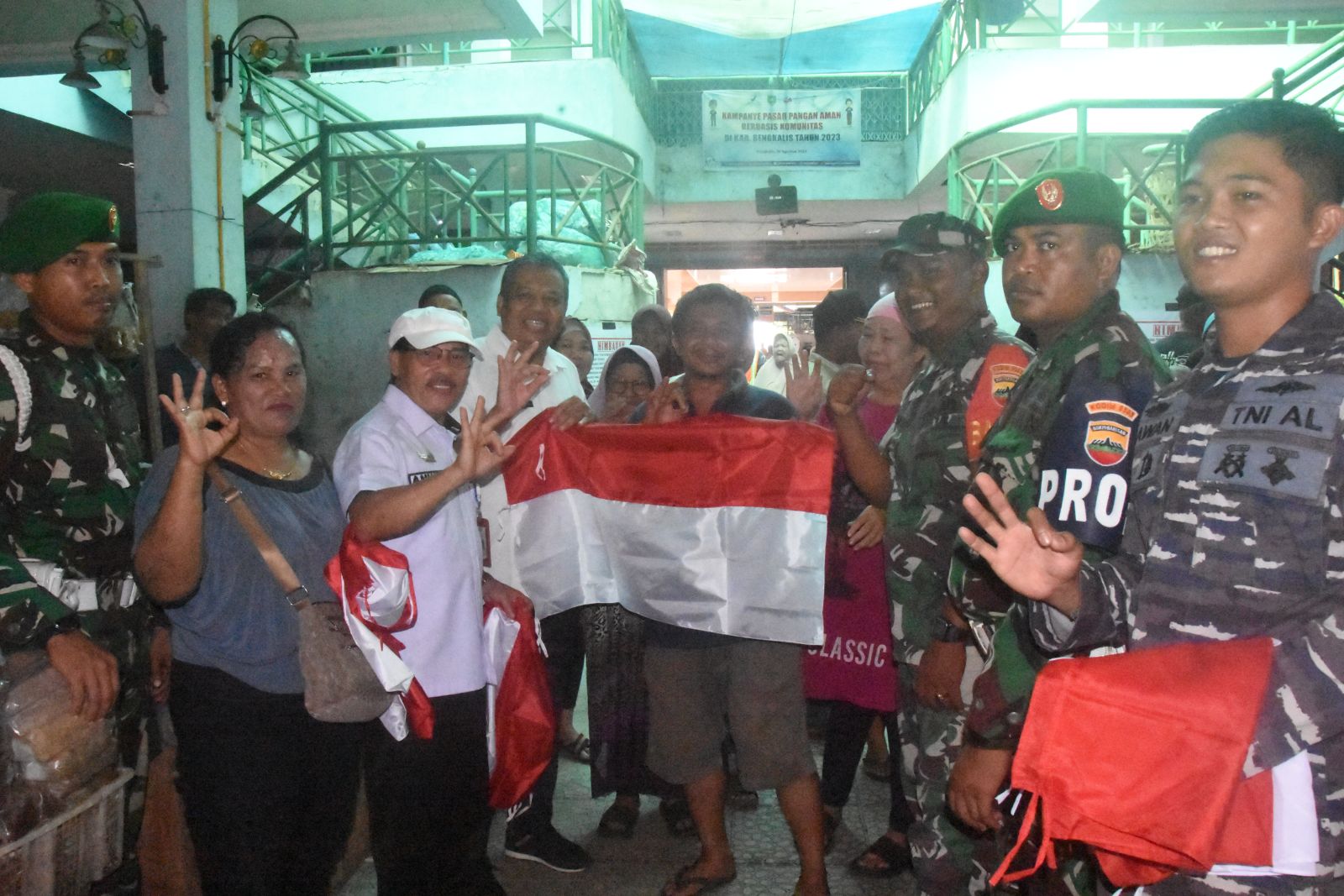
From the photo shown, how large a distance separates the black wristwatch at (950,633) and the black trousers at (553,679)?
1373 millimetres

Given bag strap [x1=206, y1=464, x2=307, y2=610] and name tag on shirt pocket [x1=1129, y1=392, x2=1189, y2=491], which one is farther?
bag strap [x1=206, y1=464, x2=307, y2=610]

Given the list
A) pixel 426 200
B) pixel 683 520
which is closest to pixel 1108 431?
pixel 683 520

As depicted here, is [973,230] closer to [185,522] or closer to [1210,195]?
[1210,195]

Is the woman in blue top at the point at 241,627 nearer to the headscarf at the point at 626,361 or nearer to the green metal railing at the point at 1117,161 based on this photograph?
the headscarf at the point at 626,361

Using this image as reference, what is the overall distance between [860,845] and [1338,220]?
105 inches

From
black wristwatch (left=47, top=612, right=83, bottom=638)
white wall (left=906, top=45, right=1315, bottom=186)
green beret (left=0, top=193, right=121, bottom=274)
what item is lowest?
black wristwatch (left=47, top=612, right=83, bottom=638)

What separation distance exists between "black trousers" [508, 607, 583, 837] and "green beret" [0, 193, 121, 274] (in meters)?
1.78

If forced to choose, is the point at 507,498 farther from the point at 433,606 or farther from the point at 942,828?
the point at 942,828

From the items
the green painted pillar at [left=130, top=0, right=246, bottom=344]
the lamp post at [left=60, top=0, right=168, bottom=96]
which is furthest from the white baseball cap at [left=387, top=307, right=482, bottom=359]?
the lamp post at [left=60, top=0, right=168, bottom=96]

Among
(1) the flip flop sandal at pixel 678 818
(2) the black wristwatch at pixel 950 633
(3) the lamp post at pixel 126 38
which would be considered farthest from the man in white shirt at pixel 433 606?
(3) the lamp post at pixel 126 38

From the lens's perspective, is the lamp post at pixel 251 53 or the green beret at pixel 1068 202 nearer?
the green beret at pixel 1068 202

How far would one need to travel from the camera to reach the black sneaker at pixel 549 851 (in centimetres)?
333

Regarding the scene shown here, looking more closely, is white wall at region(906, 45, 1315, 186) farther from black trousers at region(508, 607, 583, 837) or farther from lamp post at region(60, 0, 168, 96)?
black trousers at region(508, 607, 583, 837)

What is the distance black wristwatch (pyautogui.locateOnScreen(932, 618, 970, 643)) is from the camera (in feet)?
7.66
